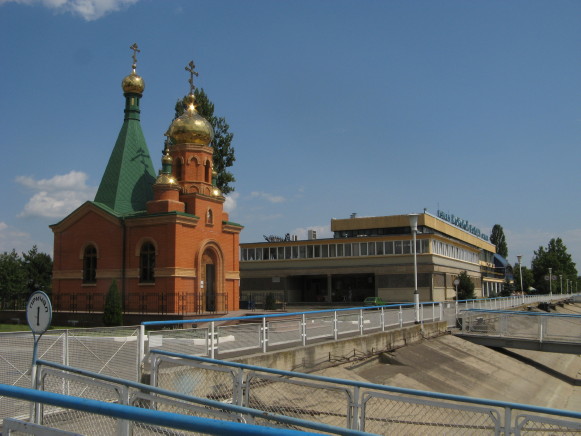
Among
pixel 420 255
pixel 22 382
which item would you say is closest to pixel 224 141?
pixel 420 255

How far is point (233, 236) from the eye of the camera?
29.2m

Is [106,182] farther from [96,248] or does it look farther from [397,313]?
[397,313]

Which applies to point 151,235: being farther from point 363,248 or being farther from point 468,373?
point 363,248

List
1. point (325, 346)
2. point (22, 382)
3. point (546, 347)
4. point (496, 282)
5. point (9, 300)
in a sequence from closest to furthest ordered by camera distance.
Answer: point (22, 382) < point (325, 346) < point (546, 347) < point (9, 300) < point (496, 282)

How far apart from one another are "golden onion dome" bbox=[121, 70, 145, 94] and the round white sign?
24796 millimetres

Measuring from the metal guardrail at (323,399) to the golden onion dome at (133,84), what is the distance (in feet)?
79.0

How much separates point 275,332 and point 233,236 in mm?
15382

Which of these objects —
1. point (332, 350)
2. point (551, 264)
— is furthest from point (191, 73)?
point (551, 264)

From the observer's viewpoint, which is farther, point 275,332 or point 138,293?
point 138,293

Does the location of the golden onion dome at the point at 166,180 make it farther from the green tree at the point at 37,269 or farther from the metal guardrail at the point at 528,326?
the green tree at the point at 37,269

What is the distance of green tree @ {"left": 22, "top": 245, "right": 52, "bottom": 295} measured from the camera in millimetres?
50750

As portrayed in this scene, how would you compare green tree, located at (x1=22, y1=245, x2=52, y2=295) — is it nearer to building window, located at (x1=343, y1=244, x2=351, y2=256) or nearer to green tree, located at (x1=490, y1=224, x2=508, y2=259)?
building window, located at (x1=343, y1=244, x2=351, y2=256)

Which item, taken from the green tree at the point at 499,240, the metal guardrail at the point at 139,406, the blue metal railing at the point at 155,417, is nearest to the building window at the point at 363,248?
the metal guardrail at the point at 139,406

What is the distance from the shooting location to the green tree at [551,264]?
8928 cm
